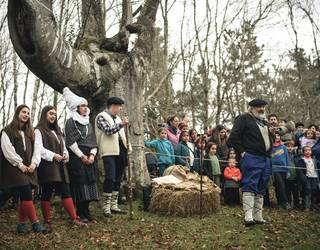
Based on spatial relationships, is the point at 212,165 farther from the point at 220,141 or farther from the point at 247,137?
the point at 247,137

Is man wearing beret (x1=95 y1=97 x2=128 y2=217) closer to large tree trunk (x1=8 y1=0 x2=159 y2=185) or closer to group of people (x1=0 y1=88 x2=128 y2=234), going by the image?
group of people (x1=0 y1=88 x2=128 y2=234)

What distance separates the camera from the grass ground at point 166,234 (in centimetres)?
567

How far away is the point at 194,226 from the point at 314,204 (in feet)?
12.7

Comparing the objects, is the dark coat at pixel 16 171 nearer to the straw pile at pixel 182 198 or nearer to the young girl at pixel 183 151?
the straw pile at pixel 182 198

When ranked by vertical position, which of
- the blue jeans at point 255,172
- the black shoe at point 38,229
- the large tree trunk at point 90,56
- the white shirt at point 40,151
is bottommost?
the black shoe at point 38,229

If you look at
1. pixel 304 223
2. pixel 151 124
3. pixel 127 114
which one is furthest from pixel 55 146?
pixel 151 124

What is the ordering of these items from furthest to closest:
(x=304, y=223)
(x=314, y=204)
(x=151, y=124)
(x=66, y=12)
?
(x=151, y=124), (x=66, y=12), (x=314, y=204), (x=304, y=223)

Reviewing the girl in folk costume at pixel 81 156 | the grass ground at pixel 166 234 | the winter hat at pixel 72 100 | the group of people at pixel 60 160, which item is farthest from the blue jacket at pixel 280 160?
the winter hat at pixel 72 100

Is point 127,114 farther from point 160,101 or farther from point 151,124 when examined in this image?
point 160,101

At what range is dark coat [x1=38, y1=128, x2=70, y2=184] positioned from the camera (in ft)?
20.9

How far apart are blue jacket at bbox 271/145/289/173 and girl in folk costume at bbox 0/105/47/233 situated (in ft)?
17.6

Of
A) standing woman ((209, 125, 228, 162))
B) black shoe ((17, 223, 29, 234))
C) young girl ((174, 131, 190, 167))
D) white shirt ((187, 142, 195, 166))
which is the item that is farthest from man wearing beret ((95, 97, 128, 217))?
standing woman ((209, 125, 228, 162))

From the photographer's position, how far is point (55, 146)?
21.5 feet

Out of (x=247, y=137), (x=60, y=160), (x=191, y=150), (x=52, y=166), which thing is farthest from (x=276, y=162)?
(x=52, y=166)
